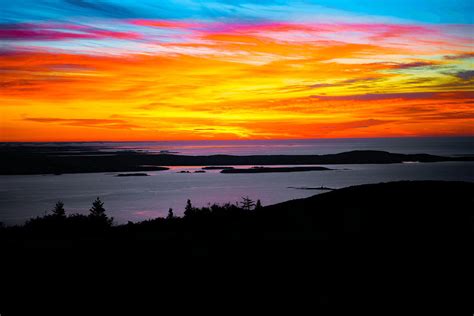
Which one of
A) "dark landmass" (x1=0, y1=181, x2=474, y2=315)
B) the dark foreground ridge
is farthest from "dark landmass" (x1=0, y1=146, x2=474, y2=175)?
"dark landmass" (x1=0, y1=181, x2=474, y2=315)

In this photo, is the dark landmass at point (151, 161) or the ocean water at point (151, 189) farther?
the dark landmass at point (151, 161)

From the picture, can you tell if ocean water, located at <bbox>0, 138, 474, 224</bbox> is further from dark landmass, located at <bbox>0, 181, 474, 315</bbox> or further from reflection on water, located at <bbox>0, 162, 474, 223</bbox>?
dark landmass, located at <bbox>0, 181, 474, 315</bbox>

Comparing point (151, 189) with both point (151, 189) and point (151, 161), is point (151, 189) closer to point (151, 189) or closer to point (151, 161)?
point (151, 189)

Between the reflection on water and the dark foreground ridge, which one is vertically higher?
the dark foreground ridge

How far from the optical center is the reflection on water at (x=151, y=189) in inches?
2104

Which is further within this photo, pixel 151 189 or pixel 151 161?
pixel 151 161

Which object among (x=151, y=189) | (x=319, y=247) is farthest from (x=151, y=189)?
(x=319, y=247)

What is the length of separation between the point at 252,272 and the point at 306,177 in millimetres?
75479

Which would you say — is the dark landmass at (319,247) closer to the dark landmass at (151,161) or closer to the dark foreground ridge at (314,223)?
the dark foreground ridge at (314,223)

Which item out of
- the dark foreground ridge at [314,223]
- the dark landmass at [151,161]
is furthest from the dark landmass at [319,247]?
the dark landmass at [151,161]

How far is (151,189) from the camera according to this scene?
72250 millimetres

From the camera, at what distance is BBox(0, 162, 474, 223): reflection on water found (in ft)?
175

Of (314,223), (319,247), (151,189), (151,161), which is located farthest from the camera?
(151,161)

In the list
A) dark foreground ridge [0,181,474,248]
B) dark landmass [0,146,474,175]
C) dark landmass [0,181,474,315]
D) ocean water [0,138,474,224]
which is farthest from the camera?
dark landmass [0,146,474,175]
